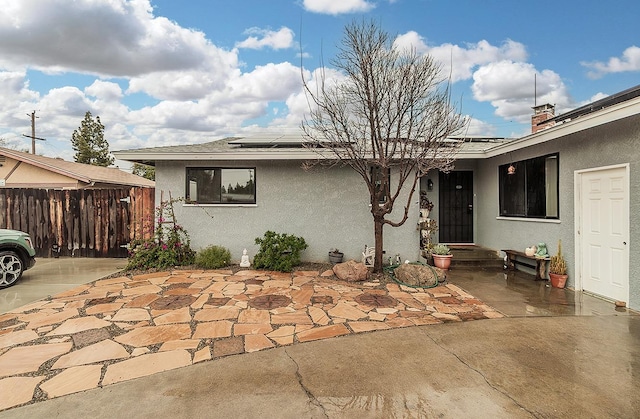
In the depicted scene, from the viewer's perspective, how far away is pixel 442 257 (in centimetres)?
764

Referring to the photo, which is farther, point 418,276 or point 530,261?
point 530,261

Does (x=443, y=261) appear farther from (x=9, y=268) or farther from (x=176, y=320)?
(x=9, y=268)

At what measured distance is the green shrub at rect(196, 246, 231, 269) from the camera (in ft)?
24.9

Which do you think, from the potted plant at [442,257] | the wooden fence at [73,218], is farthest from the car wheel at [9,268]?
the potted plant at [442,257]

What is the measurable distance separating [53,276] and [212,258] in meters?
3.27

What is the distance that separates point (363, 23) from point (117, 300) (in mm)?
6732

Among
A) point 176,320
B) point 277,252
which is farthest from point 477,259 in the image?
point 176,320

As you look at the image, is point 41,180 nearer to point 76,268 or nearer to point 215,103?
point 76,268

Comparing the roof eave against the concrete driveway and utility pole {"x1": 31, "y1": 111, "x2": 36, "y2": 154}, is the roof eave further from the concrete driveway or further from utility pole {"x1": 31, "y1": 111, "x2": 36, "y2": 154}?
utility pole {"x1": 31, "y1": 111, "x2": 36, "y2": 154}

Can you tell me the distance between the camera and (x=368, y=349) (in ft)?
11.9

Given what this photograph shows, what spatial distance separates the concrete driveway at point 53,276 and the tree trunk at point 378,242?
5.95 metres

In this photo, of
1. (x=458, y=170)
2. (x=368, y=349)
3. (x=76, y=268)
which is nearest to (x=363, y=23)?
(x=458, y=170)

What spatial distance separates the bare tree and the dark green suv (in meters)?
6.30

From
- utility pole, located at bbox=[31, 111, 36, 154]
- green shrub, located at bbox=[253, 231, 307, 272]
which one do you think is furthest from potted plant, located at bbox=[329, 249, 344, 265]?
utility pole, located at bbox=[31, 111, 36, 154]
